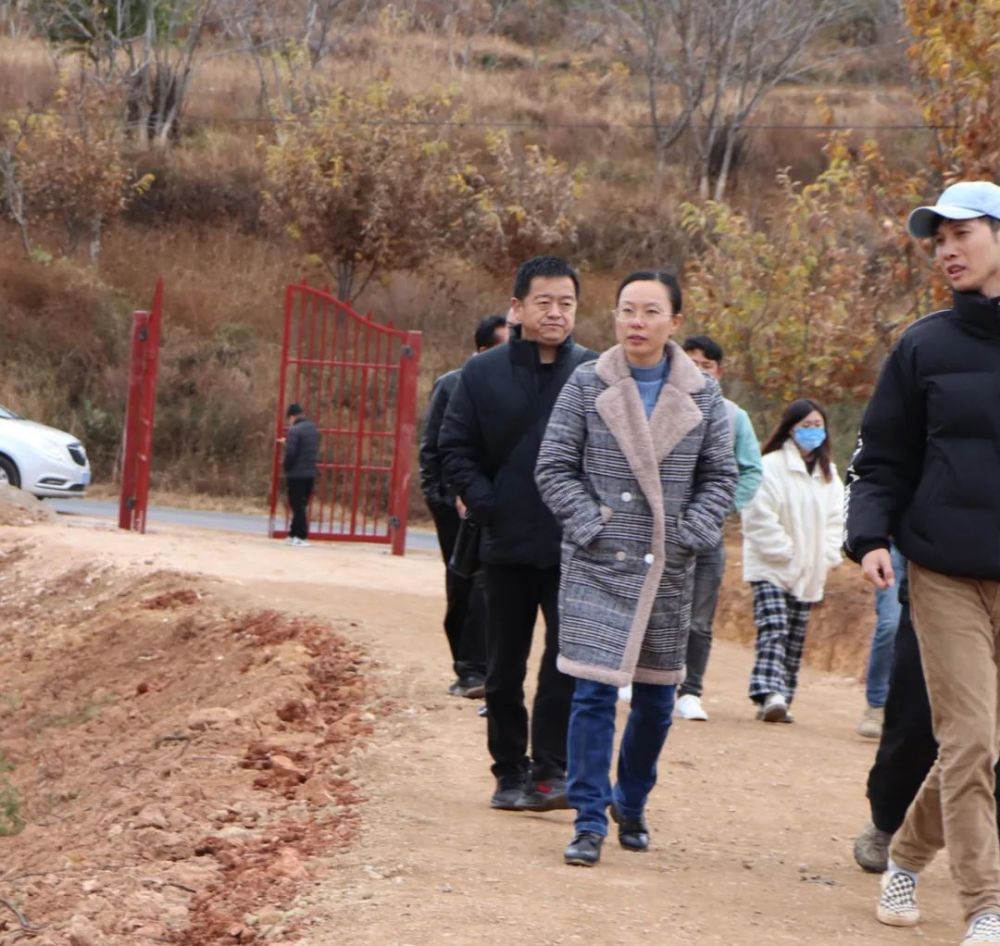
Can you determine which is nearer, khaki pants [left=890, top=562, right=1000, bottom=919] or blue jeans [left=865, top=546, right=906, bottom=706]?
khaki pants [left=890, top=562, right=1000, bottom=919]

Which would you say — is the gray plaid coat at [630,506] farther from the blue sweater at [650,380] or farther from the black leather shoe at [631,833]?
the black leather shoe at [631,833]

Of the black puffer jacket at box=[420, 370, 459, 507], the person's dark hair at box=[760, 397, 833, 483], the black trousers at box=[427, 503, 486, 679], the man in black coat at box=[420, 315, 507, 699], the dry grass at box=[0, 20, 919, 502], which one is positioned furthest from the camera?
the dry grass at box=[0, 20, 919, 502]

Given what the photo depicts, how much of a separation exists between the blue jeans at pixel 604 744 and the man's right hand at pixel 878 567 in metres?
1.21

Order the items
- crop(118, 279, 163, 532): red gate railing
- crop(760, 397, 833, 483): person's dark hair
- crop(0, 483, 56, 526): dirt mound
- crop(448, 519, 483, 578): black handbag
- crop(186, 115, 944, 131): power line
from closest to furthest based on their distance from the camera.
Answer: crop(448, 519, 483, 578): black handbag → crop(760, 397, 833, 483): person's dark hair → crop(0, 483, 56, 526): dirt mound → crop(118, 279, 163, 532): red gate railing → crop(186, 115, 944, 131): power line

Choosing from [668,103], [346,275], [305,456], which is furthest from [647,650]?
[668,103]

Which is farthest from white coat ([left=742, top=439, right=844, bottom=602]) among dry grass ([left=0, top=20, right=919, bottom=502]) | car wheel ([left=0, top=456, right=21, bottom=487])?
car wheel ([left=0, top=456, right=21, bottom=487])

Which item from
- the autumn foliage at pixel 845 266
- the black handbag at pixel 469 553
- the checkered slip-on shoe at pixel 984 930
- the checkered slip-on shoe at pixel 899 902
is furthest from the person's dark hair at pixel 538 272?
the autumn foliage at pixel 845 266

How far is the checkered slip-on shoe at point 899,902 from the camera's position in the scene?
18.8 ft

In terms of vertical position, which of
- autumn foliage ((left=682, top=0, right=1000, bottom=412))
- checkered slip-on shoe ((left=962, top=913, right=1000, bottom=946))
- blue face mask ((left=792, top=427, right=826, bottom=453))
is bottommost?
checkered slip-on shoe ((left=962, top=913, right=1000, bottom=946))

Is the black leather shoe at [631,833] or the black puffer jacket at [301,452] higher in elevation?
the black puffer jacket at [301,452]

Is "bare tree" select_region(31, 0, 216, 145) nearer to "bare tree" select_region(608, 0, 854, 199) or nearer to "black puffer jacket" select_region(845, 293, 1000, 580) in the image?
"bare tree" select_region(608, 0, 854, 199)

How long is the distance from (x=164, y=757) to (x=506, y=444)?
2.81 m

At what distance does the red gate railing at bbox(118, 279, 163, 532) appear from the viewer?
18.6 metres

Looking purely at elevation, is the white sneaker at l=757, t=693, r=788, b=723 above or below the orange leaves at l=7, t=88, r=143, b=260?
below
